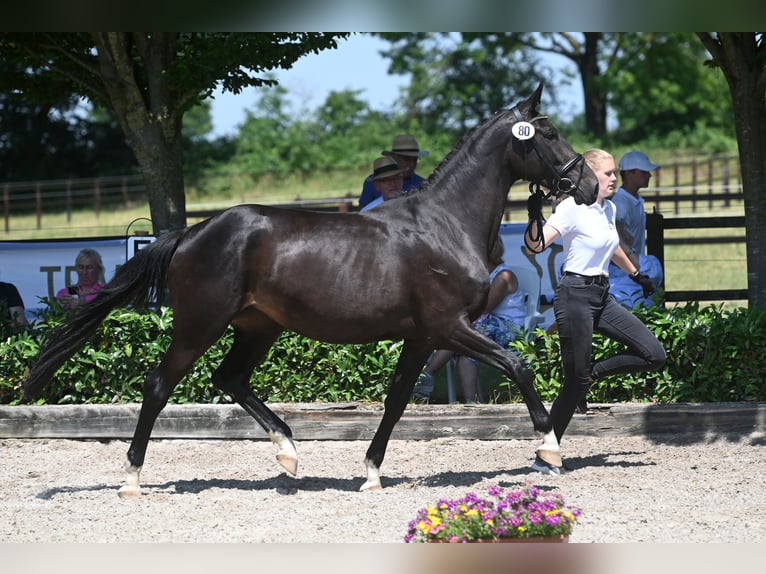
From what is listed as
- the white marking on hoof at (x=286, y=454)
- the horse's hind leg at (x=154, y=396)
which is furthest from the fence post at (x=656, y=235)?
the horse's hind leg at (x=154, y=396)

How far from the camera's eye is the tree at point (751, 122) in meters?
7.85

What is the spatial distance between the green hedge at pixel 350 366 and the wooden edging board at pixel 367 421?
286 millimetres

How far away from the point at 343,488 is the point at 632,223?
11.1ft

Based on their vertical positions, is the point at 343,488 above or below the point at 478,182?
below

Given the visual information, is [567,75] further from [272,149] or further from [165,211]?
[165,211]

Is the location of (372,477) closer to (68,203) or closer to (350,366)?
(350,366)

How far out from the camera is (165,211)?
8.91 meters

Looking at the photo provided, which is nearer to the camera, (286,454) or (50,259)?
(286,454)

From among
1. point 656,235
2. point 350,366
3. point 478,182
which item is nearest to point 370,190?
point 350,366

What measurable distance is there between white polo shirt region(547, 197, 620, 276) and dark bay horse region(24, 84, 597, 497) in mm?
189

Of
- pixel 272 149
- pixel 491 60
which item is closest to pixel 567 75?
pixel 491 60

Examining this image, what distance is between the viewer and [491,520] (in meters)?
4.13
